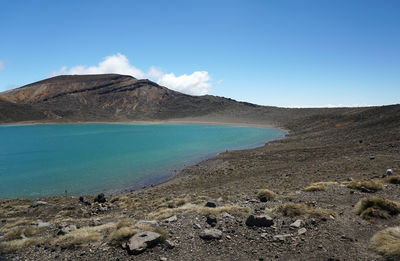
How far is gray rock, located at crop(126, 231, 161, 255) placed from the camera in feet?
16.3

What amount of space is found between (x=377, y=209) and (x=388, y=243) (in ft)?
6.10

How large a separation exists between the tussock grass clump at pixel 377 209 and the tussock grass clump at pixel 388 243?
98 centimetres

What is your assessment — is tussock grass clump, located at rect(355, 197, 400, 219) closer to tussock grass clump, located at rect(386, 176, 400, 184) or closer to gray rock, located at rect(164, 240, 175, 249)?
tussock grass clump, located at rect(386, 176, 400, 184)

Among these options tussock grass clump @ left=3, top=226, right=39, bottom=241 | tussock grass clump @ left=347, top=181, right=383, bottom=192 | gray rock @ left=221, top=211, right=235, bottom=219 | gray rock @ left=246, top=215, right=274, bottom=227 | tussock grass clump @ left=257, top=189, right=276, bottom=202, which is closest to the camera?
gray rock @ left=246, top=215, right=274, bottom=227

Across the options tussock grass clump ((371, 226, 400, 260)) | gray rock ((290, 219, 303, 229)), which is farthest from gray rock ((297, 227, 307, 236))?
tussock grass clump ((371, 226, 400, 260))

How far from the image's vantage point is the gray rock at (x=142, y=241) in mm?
4969

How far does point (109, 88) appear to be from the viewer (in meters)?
147

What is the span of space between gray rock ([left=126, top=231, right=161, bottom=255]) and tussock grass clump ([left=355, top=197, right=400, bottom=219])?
5184 mm

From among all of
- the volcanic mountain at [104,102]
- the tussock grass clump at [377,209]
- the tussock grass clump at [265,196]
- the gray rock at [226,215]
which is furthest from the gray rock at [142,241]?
the volcanic mountain at [104,102]

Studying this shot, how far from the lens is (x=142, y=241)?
16.9 ft

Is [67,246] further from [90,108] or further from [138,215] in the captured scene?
[90,108]

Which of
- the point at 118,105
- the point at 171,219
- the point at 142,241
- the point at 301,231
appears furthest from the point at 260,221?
the point at 118,105

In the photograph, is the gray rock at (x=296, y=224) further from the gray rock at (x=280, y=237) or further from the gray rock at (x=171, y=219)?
the gray rock at (x=171, y=219)

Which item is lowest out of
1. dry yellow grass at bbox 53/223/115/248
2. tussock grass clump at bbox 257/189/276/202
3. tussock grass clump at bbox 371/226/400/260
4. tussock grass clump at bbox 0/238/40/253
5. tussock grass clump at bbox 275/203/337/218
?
tussock grass clump at bbox 0/238/40/253
